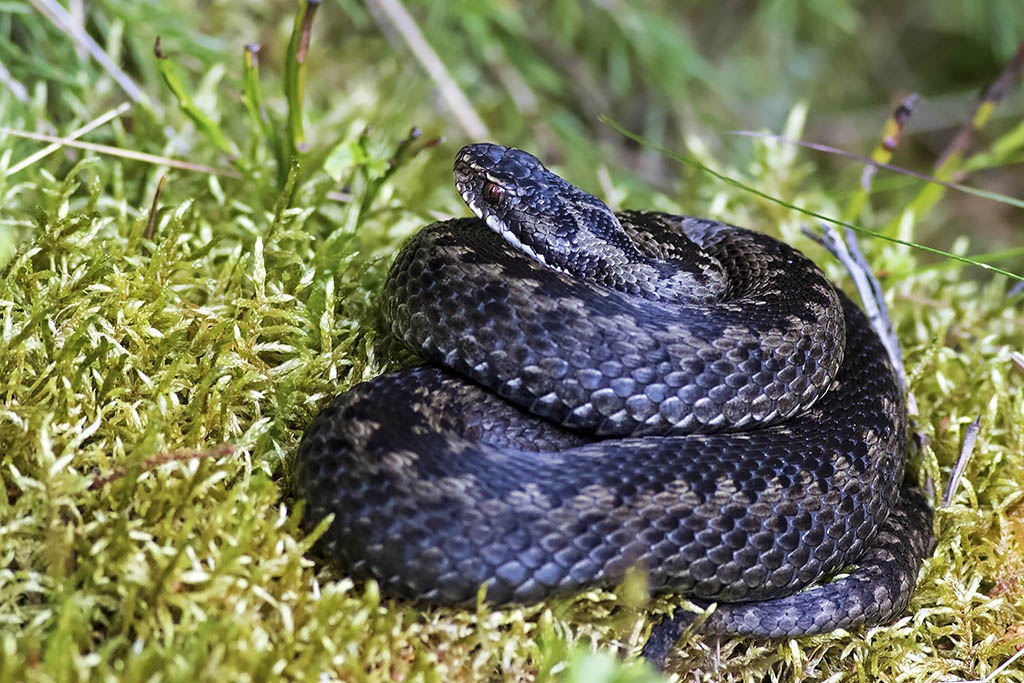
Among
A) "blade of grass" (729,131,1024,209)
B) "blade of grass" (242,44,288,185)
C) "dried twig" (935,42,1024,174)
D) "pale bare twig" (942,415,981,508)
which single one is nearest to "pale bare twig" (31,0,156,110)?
"blade of grass" (242,44,288,185)

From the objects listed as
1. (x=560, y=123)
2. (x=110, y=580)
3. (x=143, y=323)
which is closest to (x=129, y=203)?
(x=143, y=323)

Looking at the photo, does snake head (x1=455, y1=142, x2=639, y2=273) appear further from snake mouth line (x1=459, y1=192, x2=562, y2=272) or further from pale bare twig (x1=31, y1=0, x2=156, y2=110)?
pale bare twig (x1=31, y1=0, x2=156, y2=110)

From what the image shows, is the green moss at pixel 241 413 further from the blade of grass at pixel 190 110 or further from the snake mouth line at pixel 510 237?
the snake mouth line at pixel 510 237

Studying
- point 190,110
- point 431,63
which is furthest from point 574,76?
point 190,110

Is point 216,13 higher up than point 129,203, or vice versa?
point 216,13

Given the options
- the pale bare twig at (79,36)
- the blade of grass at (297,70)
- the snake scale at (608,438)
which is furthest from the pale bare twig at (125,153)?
the snake scale at (608,438)

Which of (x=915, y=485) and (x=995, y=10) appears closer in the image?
(x=915, y=485)

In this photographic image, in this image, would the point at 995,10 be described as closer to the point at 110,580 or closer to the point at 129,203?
the point at 129,203
